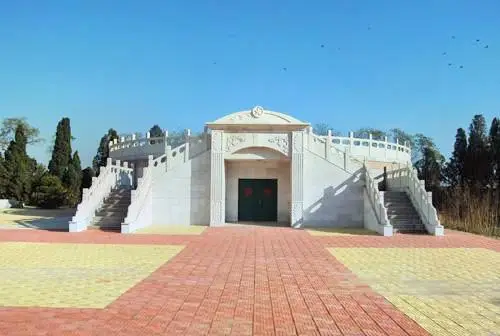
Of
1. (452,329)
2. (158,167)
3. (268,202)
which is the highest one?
Answer: (158,167)

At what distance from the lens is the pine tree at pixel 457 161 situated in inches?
1492

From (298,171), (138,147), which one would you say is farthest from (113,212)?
(298,171)

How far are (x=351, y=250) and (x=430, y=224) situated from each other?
20.1ft

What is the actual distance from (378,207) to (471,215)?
4701 mm

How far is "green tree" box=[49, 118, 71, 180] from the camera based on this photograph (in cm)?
3922

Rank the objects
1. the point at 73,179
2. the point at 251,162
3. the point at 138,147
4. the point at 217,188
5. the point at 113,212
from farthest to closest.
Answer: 1. the point at 73,179
2. the point at 138,147
3. the point at 251,162
4. the point at 217,188
5. the point at 113,212

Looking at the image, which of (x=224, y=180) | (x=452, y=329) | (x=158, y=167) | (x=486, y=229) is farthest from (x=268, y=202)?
(x=452, y=329)

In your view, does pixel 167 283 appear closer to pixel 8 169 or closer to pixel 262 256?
pixel 262 256

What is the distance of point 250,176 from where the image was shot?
23.0 m

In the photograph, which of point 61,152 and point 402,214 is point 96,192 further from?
point 61,152

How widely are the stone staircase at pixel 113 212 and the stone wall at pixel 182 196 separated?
1543mm

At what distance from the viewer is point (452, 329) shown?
5.85 m

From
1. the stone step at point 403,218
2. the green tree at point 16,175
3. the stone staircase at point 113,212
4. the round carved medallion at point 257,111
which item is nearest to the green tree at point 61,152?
the green tree at point 16,175

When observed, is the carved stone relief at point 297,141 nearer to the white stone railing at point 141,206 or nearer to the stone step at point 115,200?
the white stone railing at point 141,206
